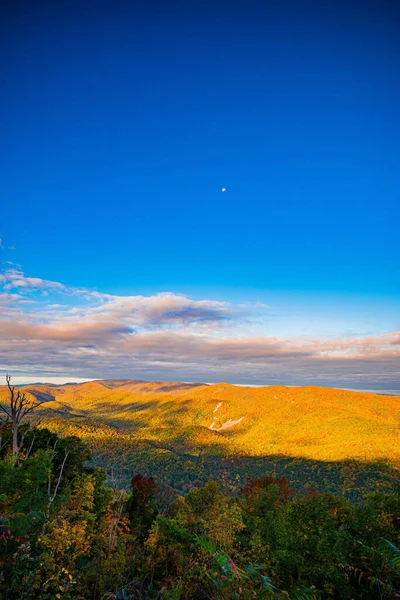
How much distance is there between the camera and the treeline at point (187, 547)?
6.14 m

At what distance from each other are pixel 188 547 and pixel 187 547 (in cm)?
26

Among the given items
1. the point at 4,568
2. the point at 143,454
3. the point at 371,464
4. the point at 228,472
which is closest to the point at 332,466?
the point at 371,464

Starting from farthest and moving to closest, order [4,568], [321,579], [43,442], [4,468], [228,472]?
1. [228,472]
2. [43,442]
3. [4,468]
4. [321,579]
5. [4,568]

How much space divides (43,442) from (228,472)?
576ft

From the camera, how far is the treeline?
242 inches

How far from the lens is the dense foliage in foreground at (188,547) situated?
6.16 metres

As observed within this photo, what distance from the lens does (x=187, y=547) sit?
3297 cm

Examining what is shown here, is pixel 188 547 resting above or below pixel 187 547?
above

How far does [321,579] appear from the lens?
18.4 metres

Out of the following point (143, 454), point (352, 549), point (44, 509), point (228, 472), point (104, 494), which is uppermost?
point (44, 509)

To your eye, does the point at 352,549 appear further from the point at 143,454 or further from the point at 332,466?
the point at 332,466

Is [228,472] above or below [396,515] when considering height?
below

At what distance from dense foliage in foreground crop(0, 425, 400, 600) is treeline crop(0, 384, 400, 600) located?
0.06 m

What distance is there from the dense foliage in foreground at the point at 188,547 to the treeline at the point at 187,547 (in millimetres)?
65
